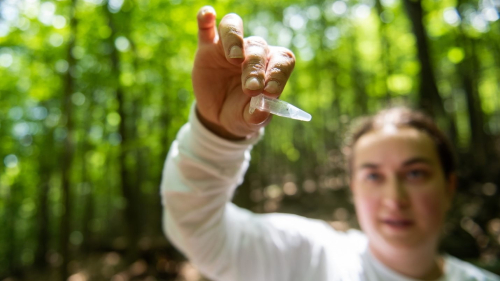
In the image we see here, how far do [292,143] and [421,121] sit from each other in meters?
11.2

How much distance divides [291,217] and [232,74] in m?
1.11

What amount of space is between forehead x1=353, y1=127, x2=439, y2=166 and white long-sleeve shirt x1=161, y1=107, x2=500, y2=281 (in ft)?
1.65

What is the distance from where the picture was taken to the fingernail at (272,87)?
2.25ft

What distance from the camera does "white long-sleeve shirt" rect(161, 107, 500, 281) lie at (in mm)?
1164

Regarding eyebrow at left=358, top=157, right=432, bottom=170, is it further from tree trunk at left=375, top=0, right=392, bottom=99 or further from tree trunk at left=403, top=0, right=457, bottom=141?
tree trunk at left=375, top=0, right=392, bottom=99

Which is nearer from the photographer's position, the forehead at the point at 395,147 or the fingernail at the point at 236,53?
the fingernail at the point at 236,53

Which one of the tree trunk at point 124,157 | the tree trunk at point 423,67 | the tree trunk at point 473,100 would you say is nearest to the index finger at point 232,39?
the tree trunk at point 124,157

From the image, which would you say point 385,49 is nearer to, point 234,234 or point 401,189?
point 401,189

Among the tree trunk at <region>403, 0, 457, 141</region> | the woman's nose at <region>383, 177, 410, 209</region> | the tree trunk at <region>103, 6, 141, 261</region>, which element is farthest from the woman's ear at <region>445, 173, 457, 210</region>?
the tree trunk at <region>403, 0, 457, 141</region>

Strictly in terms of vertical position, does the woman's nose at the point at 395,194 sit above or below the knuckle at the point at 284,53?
below

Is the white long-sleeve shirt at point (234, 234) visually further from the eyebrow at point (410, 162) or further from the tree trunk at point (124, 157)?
the tree trunk at point (124, 157)

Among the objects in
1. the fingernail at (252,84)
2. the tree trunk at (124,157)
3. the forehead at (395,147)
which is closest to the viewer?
the fingernail at (252,84)

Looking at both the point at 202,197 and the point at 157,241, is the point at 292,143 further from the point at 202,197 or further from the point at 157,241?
the point at 202,197

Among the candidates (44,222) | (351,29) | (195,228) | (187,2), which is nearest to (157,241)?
(44,222)
